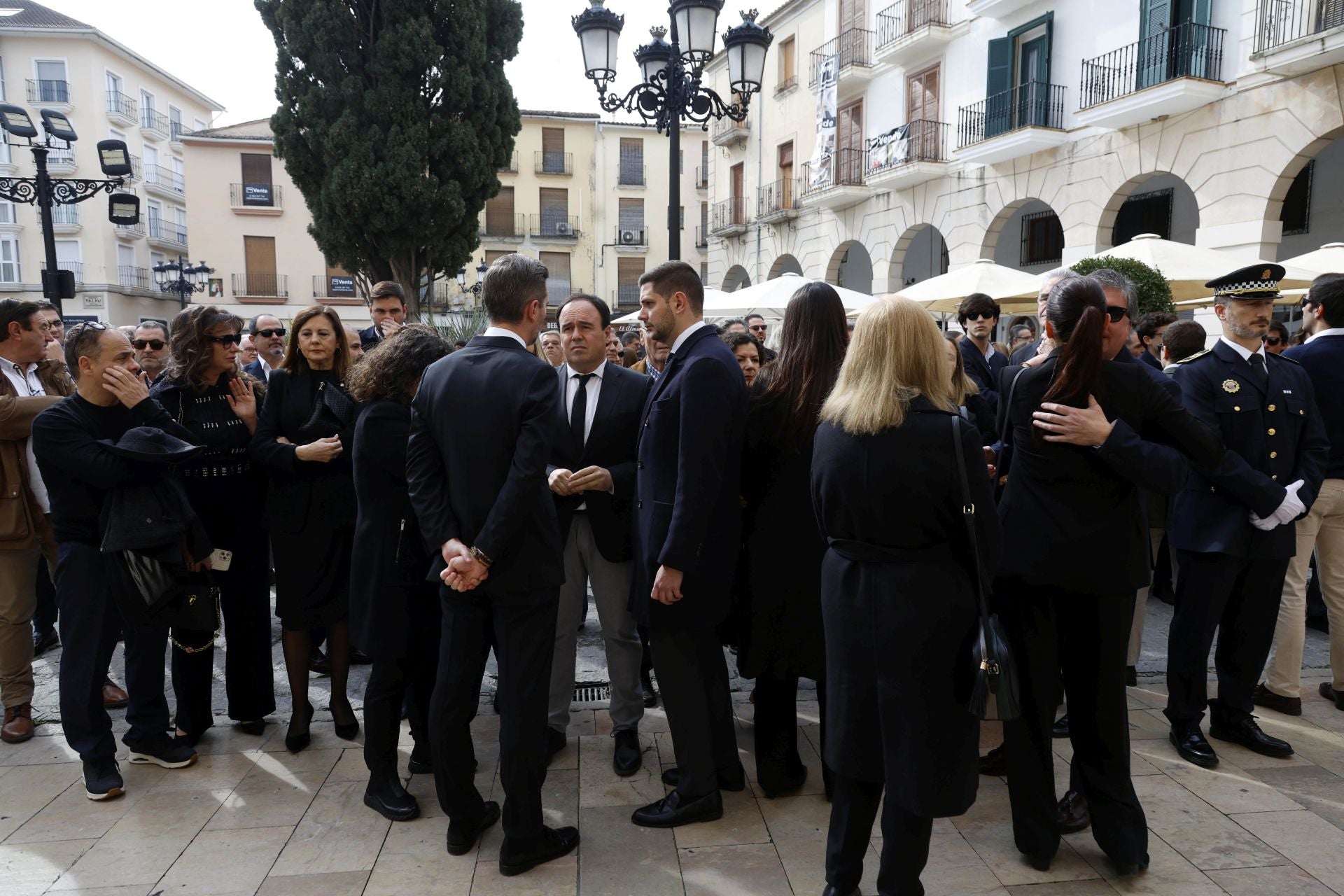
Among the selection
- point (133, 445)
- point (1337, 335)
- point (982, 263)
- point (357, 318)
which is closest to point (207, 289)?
point (357, 318)

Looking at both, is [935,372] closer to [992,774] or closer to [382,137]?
[992,774]

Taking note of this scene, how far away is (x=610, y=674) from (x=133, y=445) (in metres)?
2.21

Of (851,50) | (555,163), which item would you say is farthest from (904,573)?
(555,163)

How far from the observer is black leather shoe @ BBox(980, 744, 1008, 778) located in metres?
3.72

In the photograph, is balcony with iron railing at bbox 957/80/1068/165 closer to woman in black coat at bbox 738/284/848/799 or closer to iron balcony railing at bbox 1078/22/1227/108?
iron balcony railing at bbox 1078/22/1227/108

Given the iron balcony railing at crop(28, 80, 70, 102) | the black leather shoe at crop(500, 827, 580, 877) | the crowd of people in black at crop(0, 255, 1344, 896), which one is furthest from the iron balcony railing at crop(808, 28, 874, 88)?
the iron balcony railing at crop(28, 80, 70, 102)

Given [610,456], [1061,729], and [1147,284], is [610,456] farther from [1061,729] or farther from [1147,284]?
[1147,284]

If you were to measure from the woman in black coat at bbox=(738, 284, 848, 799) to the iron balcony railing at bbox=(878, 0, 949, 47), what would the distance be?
16609mm

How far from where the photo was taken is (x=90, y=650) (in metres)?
3.69

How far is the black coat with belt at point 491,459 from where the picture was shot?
9.53ft

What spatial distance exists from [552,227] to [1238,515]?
3839cm

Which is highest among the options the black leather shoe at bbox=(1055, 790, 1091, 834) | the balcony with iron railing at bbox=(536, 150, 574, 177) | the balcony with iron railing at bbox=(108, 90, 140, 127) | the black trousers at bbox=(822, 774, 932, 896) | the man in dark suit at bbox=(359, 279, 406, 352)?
the balcony with iron railing at bbox=(108, 90, 140, 127)

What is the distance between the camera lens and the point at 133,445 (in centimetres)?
353

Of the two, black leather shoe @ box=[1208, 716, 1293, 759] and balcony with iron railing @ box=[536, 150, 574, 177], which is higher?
balcony with iron railing @ box=[536, 150, 574, 177]
